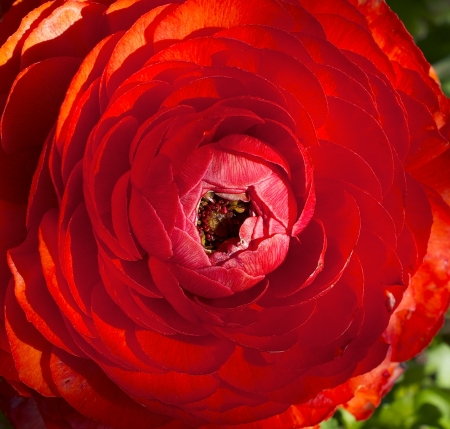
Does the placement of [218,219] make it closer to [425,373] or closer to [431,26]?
[425,373]

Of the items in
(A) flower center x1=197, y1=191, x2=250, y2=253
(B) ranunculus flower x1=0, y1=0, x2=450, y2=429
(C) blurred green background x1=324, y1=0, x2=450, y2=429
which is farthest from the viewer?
(C) blurred green background x1=324, y1=0, x2=450, y2=429

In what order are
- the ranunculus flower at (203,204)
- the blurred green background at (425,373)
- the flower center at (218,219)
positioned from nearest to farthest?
the ranunculus flower at (203,204), the flower center at (218,219), the blurred green background at (425,373)

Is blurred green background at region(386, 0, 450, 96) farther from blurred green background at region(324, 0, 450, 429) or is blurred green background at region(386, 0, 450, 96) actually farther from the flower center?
the flower center

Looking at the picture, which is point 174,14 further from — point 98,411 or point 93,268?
Answer: point 98,411

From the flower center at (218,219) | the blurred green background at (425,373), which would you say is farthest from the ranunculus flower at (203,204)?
the blurred green background at (425,373)

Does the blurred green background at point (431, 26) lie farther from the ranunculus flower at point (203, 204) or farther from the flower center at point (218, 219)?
the flower center at point (218, 219)

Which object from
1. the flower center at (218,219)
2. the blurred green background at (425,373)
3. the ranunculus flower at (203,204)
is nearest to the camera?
the ranunculus flower at (203,204)

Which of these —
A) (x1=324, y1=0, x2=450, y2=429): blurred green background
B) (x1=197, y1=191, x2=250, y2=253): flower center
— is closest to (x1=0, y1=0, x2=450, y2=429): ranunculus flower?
(x1=197, y1=191, x2=250, y2=253): flower center
